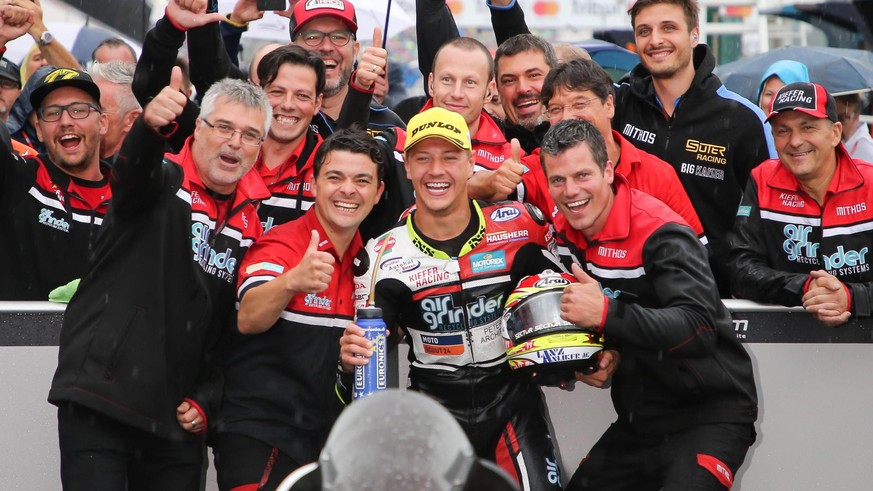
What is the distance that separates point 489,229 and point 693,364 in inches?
43.0

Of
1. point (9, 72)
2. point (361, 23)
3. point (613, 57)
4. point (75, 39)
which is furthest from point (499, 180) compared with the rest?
point (75, 39)

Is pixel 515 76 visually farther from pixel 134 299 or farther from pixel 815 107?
pixel 134 299

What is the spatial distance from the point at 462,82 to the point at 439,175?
112 cm

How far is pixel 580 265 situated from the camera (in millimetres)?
4996

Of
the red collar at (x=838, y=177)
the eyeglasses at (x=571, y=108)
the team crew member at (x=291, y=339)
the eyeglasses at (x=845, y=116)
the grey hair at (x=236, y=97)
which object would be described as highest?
the grey hair at (x=236, y=97)

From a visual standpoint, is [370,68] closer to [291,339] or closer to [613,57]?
[291,339]

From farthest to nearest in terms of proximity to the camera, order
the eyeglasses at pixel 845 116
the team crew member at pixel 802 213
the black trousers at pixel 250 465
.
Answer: the eyeglasses at pixel 845 116 < the team crew member at pixel 802 213 < the black trousers at pixel 250 465

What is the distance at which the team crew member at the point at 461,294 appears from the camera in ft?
15.8

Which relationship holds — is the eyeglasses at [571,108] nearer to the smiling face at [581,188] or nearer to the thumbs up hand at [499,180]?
the thumbs up hand at [499,180]

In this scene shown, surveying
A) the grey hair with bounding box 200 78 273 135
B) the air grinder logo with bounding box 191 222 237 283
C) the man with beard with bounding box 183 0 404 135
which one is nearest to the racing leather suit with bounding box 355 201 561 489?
the air grinder logo with bounding box 191 222 237 283

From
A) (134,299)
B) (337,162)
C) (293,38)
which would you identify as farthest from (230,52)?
(134,299)

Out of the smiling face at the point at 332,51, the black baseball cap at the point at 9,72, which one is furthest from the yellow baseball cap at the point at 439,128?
the black baseball cap at the point at 9,72

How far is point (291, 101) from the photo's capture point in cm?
558

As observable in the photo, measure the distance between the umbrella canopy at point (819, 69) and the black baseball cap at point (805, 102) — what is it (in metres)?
3.18
